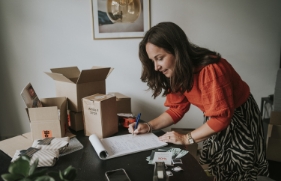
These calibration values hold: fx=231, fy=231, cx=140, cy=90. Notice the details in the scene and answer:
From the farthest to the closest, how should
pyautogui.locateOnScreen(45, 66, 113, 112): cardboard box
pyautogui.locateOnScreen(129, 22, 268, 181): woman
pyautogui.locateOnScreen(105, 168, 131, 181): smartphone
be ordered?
pyautogui.locateOnScreen(45, 66, 113, 112): cardboard box < pyautogui.locateOnScreen(129, 22, 268, 181): woman < pyautogui.locateOnScreen(105, 168, 131, 181): smartphone

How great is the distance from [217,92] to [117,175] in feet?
1.89

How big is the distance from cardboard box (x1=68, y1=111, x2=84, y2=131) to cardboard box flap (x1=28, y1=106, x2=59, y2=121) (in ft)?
0.58

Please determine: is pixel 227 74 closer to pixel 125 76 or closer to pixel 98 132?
pixel 98 132

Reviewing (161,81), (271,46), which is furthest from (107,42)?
(271,46)

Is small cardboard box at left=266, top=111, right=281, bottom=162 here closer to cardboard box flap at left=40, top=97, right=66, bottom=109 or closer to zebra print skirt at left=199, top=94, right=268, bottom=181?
zebra print skirt at left=199, top=94, right=268, bottom=181

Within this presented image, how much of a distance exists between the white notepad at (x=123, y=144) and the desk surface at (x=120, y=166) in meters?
0.03

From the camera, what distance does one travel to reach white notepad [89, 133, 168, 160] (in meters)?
1.05

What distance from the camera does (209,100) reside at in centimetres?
112

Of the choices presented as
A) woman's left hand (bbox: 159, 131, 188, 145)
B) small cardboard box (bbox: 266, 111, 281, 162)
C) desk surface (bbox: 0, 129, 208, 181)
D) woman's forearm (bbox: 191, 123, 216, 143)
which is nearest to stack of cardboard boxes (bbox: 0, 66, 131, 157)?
desk surface (bbox: 0, 129, 208, 181)

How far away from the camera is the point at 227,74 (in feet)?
3.66

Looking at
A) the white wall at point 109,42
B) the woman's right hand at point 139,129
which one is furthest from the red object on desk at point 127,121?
the white wall at point 109,42

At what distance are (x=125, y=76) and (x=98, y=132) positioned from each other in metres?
1.10

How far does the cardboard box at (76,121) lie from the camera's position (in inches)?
54.0

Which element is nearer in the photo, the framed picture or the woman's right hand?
the woman's right hand
